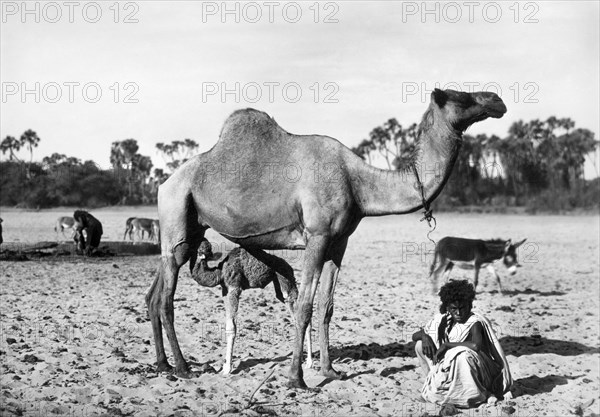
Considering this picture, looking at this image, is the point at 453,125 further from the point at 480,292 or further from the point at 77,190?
the point at 77,190

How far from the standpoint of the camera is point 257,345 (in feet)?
33.1

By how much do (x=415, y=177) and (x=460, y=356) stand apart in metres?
2.11

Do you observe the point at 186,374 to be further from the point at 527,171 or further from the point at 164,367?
the point at 527,171

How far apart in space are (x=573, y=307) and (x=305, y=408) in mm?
8405

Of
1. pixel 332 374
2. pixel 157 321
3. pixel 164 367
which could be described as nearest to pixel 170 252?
pixel 157 321

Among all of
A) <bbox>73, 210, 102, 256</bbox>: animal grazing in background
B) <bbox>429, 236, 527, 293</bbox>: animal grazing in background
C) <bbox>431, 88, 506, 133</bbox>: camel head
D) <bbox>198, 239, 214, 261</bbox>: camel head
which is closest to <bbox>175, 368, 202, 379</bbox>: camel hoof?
<bbox>198, 239, 214, 261</bbox>: camel head

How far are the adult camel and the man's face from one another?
1216 millimetres

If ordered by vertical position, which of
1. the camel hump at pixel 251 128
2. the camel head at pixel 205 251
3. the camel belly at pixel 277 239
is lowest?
the camel head at pixel 205 251

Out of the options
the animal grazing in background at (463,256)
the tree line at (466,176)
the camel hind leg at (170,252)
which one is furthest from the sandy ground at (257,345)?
the tree line at (466,176)

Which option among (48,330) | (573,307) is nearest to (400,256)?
(573,307)

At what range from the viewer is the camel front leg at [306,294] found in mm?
8023

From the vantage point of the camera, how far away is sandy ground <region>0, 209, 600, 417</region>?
7699mm

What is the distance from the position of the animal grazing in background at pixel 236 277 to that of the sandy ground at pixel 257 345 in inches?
29.3

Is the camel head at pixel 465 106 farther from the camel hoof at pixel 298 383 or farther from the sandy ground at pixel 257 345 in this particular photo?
the camel hoof at pixel 298 383
